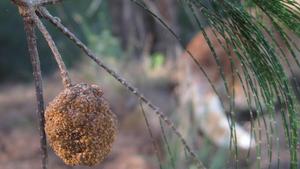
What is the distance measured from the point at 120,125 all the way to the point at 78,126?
14.4ft

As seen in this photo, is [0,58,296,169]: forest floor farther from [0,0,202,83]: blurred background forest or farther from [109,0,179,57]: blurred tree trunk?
[109,0,179,57]: blurred tree trunk

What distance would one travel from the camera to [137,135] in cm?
509

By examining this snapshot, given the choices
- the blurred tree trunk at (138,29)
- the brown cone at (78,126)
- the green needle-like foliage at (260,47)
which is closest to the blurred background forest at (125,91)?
the blurred tree trunk at (138,29)

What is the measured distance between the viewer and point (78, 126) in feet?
2.75

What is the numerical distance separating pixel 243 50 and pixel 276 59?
0.05 m

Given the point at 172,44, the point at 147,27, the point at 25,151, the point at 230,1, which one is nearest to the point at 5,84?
the point at 147,27

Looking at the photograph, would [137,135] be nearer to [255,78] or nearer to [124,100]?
[124,100]

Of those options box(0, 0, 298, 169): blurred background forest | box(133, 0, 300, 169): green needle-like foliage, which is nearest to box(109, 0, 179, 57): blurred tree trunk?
box(0, 0, 298, 169): blurred background forest

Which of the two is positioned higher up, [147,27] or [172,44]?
[147,27]

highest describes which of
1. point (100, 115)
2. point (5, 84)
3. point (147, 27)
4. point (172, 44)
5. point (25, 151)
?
point (5, 84)

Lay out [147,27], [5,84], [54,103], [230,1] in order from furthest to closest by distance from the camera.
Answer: [5,84], [147,27], [230,1], [54,103]

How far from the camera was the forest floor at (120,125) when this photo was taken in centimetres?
454

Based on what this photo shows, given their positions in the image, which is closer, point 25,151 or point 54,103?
point 54,103

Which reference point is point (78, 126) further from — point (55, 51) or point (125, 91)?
point (125, 91)
